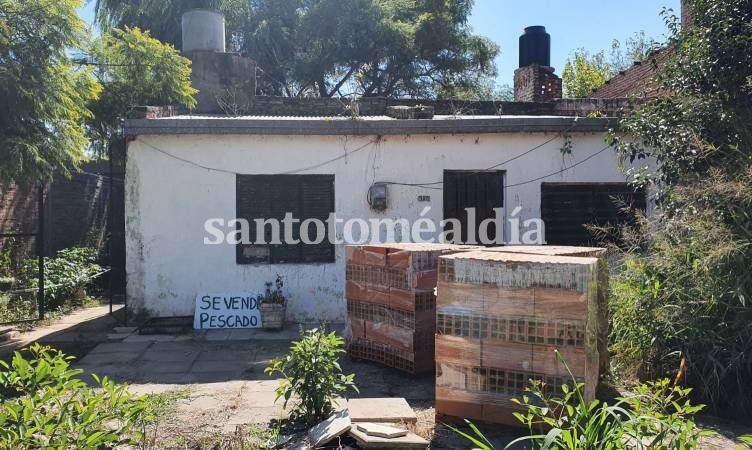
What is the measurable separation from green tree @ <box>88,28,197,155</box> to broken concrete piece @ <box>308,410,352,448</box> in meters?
8.61

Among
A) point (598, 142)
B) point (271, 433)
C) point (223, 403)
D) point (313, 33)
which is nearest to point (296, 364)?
point (271, 433)

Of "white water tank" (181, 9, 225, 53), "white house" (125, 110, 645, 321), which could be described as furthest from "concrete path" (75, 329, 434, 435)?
"white water tank" (181, 9, 225, 53)

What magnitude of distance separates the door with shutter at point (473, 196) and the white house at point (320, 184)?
0.05 ft

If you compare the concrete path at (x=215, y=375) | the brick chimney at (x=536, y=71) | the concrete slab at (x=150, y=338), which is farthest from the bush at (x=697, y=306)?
the brick chimney at (x=536, y=71)

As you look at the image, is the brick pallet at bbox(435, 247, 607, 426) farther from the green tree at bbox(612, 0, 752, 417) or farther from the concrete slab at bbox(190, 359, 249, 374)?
the concrete slab at bbox(190, 359, 249, 374)

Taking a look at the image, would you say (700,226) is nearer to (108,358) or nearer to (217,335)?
(217,335)

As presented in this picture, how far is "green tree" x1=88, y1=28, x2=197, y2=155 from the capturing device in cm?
1138

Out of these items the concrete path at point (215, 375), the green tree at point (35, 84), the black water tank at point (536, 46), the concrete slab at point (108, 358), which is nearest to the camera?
the concrete path at point (215, 375)

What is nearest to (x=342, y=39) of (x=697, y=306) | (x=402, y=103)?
(x=402, y=103)

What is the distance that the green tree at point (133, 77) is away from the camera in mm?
11375

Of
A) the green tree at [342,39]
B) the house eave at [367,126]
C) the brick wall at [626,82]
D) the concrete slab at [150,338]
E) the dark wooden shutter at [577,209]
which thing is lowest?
the concrete slab at [150,338]

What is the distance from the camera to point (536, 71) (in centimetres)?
1664

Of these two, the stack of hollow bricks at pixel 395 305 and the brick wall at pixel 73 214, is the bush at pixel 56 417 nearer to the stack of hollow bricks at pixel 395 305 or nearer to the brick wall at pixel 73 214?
the stack of hollow bricks at pixel 395 305

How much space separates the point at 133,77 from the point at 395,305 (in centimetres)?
892
